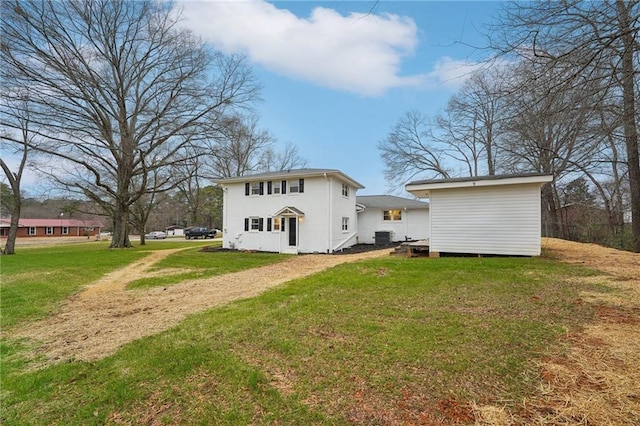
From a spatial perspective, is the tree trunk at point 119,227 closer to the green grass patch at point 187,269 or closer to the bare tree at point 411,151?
the green grass patch at point 187,269

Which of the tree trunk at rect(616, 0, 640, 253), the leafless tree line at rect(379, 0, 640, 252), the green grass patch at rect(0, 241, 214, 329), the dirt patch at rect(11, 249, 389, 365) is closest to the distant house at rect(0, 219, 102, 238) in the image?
the green grass patch at rect(0, 241, 214, 329)

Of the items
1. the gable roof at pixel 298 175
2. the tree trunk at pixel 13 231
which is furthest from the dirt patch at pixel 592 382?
the tree trunk at pixel 13 231

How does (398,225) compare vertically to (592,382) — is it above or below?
above

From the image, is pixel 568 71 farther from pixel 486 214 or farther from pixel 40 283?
pixel 40 283

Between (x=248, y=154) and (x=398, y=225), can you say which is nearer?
(x=398, y=225)

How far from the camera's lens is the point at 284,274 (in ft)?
32.0

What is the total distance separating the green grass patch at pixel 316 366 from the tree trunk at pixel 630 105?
12.2ft

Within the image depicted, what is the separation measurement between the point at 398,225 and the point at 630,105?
1670 cm

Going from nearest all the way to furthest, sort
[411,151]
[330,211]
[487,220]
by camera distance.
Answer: [487,220]
[330,211]
[411,151]

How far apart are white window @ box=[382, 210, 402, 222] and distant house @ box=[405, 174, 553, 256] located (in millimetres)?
10593

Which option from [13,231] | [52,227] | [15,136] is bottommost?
[13,231]

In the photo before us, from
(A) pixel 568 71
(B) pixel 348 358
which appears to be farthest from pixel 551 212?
(B) pixel 348 358

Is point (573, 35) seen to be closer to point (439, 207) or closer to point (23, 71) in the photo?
point (439, 207)

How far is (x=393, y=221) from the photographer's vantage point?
877 inches
